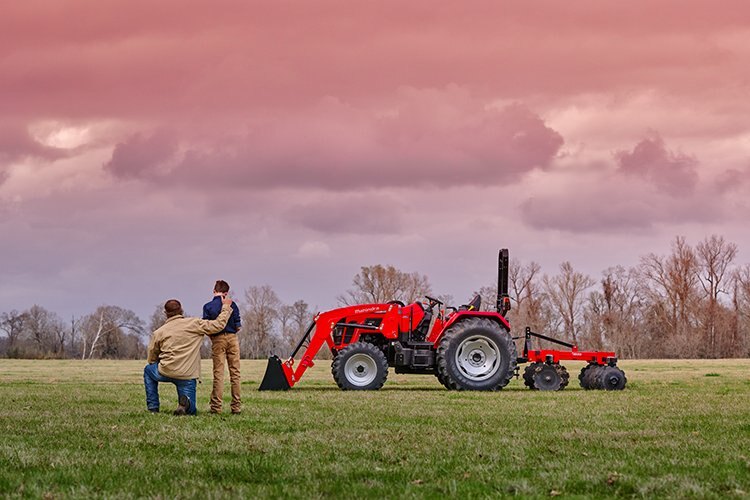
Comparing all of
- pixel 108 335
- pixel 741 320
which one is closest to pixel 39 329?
pixel 108 335

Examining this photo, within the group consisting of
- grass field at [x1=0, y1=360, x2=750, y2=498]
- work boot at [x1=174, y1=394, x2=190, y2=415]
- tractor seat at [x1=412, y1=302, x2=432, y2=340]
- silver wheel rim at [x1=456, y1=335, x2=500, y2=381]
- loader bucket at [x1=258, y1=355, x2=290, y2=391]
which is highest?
tractor seat at [x1=412, y1=302, x2=432, y2=340]

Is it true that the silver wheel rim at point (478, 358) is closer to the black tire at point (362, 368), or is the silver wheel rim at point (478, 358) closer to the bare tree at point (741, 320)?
the black tire at point (362, 368)

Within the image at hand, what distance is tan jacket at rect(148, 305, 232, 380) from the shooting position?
14.6 m

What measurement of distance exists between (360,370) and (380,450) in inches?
495

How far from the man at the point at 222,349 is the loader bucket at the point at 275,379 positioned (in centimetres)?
667

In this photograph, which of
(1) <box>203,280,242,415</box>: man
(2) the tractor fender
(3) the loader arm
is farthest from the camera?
(2) the tractor fender

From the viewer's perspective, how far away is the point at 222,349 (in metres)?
15.3

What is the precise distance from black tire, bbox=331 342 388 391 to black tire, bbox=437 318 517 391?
150 cm

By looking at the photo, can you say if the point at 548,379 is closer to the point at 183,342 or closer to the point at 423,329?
the point at 423,329

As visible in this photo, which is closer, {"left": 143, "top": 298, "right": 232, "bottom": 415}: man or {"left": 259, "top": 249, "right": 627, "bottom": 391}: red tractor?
{"left": 143, "top": 298, "right": 232, "bottom": 415}: man

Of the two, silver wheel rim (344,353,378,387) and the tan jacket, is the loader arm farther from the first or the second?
the tan jacket

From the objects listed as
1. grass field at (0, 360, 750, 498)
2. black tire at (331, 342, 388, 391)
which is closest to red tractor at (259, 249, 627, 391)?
black tire at (331, 342, 388, 391)

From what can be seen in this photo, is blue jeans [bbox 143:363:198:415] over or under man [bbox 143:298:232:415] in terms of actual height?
under

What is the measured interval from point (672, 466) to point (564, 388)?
15301mm
